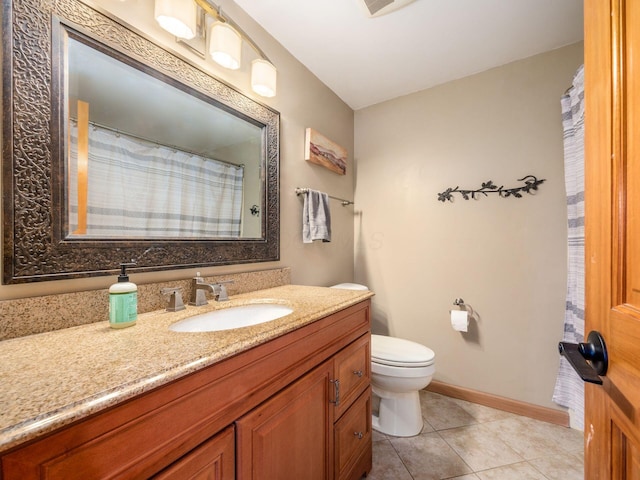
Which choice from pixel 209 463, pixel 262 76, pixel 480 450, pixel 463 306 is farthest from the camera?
pixel 463 306

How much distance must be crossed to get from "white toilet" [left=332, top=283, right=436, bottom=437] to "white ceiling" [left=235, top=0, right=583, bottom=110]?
1.87m

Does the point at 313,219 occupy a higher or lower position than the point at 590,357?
higher

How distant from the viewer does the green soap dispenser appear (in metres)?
0.80

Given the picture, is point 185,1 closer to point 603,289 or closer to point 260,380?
point 260,380

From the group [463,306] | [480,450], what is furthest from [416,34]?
[480,450]

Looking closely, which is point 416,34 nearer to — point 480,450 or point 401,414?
point 401,414

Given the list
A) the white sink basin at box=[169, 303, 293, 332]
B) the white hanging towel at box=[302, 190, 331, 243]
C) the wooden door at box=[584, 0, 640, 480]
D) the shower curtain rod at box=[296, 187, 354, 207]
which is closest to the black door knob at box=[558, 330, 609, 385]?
the wooden door at box=[584, 0, 640, 480]

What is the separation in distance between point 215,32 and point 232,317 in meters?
1.21

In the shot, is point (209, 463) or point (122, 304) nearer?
point (209, 463)

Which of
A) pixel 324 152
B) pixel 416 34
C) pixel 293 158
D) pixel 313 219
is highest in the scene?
pixel 416 34

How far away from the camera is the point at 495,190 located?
1.91 meters

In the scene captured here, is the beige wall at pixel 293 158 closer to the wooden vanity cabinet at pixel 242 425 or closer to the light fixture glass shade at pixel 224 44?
the light fixture glass shade at pixel 224 44

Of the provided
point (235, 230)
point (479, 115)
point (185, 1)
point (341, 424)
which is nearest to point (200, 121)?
point (185, 1)

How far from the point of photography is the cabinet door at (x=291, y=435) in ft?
2.42
